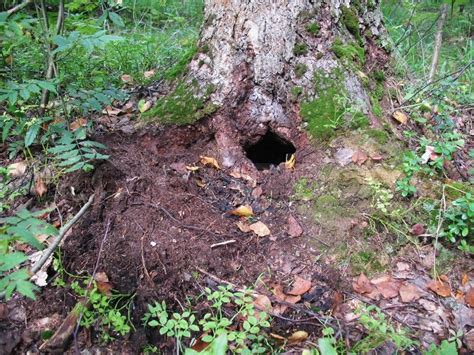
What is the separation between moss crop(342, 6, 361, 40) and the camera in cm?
292

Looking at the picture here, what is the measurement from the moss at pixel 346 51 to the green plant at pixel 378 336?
1627 millimetres

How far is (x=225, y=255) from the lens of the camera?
2.22 meters

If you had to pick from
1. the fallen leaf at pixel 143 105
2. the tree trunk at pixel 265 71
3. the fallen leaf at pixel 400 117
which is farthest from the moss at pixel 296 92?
the fallen leaf at pixel 143 105

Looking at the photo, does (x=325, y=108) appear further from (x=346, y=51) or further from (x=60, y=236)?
(x=60, y=236)

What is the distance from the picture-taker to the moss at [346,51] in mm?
2803

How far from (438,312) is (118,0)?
2443 millimetres

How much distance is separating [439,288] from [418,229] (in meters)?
0.33

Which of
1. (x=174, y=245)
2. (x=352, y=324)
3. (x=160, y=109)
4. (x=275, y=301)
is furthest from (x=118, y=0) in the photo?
(x=352, y=324)

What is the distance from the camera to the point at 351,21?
295 cm

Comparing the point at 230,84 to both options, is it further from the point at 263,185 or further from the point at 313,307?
the point at 313,307

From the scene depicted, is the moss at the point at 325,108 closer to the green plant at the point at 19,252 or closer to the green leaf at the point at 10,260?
the green plant at the point at 19,252

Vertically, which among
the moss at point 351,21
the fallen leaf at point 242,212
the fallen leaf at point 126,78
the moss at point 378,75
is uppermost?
the moss at point 351,21

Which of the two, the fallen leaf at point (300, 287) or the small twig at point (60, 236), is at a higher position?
the small twig at point (60, 236)

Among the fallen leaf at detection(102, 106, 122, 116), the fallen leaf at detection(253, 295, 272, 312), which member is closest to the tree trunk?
the fallen leaf at detection(102, 106, 122, 116)
